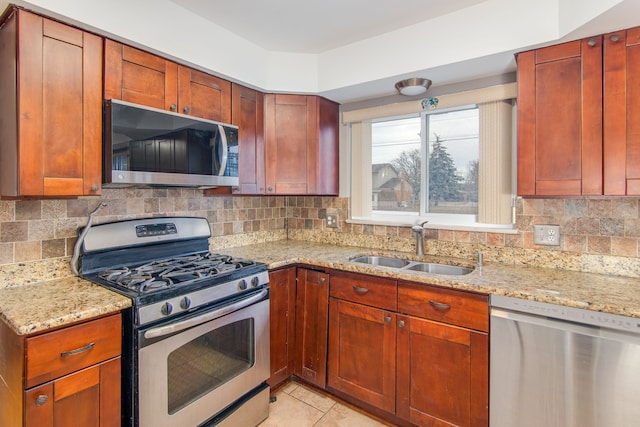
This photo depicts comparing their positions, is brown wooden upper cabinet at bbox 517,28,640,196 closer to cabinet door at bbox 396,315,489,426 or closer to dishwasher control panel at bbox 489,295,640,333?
dishwasher control panel at bbox 489,295,640,333

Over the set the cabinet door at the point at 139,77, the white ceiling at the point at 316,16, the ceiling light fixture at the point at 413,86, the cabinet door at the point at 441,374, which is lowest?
the cabinet door at the point at 441,374

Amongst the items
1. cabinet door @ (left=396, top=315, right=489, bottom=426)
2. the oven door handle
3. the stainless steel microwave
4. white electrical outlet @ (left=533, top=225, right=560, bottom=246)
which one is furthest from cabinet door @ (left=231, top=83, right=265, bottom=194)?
white electrical outlet @ (left=533, top=225, right=560, bottom=246)

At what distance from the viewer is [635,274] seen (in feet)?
5.74

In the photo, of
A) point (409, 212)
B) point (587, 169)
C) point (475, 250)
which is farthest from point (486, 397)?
point (409, 212)

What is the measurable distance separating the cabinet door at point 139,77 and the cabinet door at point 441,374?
5.91 ft

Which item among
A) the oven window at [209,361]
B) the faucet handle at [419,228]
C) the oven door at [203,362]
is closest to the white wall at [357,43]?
the faucet handle at [419,228]

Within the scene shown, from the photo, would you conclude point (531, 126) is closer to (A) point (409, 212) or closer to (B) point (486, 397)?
(A) point (409, 212)

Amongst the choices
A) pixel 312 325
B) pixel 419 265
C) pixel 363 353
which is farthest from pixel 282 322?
pixel 419 265

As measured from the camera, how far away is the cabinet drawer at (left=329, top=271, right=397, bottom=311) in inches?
75.7

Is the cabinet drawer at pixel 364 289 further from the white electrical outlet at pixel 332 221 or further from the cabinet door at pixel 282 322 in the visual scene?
the white electrical outlet at pixel 332 221

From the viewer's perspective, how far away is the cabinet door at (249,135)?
91.0 inches

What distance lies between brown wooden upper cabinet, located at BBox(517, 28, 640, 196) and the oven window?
175 centimetres

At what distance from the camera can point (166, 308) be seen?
149cm

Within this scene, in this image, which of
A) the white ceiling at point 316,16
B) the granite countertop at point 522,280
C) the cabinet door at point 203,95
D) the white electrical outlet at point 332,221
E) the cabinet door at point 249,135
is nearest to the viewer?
the granite countertop at point 522,280
